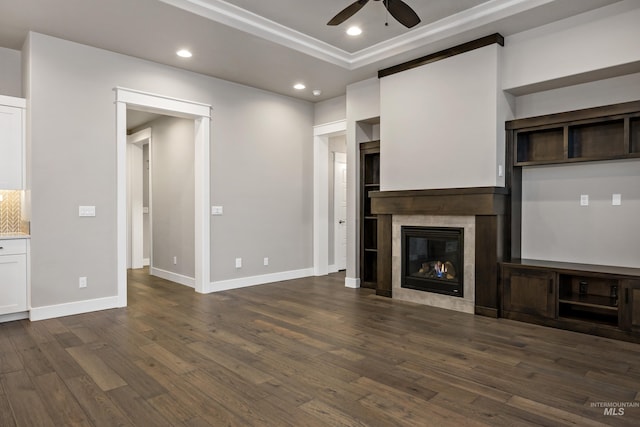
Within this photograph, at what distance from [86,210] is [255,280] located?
8.32 feet

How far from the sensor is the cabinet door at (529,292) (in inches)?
157

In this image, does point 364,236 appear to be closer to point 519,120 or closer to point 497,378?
point 519,120

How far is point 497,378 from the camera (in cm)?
280

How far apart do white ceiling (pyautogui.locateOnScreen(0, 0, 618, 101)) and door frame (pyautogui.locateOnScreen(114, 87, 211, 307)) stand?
51cm

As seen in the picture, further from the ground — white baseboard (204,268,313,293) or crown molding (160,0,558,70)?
crown molding (160,0,558,70)

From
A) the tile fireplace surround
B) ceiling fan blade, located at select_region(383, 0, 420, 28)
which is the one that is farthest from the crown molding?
the tile fireplace surround

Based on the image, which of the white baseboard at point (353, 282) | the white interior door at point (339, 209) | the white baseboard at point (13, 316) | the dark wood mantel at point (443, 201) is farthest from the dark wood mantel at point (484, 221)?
the white baseboard at point (13, 316)

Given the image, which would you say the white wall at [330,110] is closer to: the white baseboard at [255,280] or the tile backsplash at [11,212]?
the white baseboard at [255,280]

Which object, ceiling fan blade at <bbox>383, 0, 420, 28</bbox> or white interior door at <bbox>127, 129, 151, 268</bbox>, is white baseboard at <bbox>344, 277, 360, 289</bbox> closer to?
ceiling fan blade at <bbox>383, 0, 420, 28</bbox>

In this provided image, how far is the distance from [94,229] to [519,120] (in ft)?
16.1

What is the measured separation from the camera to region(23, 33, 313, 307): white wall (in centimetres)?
430

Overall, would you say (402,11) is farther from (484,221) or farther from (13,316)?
(13,316)

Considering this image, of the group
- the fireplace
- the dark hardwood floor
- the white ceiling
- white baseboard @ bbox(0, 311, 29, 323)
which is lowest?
the dark hardwood floor

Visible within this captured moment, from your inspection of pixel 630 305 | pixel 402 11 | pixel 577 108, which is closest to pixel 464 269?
pixel 630 305
